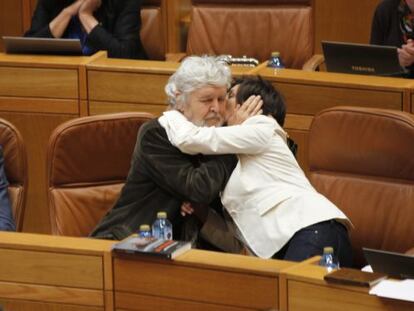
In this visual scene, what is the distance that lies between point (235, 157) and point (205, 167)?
10 cm

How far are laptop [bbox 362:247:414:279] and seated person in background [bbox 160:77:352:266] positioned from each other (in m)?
0.51

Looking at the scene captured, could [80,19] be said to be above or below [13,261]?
above

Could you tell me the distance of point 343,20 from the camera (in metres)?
6.22

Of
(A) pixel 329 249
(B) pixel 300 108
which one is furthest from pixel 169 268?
(B) pixel 300 108

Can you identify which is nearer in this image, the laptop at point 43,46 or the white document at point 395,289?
the white document at point 395,289

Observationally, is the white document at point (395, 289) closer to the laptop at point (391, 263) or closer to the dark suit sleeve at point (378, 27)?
the laptop at point (391, 263)

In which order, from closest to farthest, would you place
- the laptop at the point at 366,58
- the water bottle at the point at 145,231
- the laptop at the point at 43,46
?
the water bottle at the point at 145,231
the laptop at the point at 366,58
the laptop at the point at 43,46

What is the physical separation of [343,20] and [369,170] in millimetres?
2751

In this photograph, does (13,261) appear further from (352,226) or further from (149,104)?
(149,104)

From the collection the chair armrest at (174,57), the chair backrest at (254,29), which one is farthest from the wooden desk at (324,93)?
the chair armrest at (174,57)

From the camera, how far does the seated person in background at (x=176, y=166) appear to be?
3393 mm

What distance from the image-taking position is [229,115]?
354 cm

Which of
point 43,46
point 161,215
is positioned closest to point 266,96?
point 161,215

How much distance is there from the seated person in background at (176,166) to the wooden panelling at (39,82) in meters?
1.03
